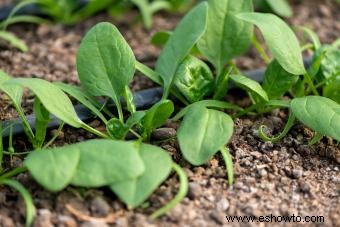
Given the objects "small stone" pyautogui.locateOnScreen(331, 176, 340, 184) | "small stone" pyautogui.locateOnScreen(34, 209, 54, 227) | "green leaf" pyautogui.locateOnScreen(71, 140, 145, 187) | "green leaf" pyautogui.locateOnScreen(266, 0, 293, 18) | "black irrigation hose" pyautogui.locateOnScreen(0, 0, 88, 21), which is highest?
"green leaf" pyautogui.locateOnScreen(71, 140, 145, 187)

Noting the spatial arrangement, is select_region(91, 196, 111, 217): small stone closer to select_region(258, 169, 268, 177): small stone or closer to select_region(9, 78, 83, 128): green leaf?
select_region(9, 78, 83, 128): green leaf

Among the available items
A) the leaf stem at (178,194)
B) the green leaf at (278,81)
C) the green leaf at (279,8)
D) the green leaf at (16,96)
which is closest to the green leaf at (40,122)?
Answer: the green leaf at (16,96)

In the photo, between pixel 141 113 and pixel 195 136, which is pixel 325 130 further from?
pixel 141 113

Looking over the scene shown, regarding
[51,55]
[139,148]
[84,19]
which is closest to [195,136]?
[139,148]

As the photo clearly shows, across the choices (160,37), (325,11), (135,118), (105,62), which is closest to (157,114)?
(135,118)

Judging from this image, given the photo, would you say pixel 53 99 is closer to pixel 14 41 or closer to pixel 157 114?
pixel 157 114

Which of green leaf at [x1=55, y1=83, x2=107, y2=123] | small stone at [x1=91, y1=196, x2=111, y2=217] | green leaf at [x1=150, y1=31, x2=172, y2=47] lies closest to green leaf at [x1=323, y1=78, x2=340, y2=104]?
green leaf at [x1=150, y1=31, x2=172, y2=47]
